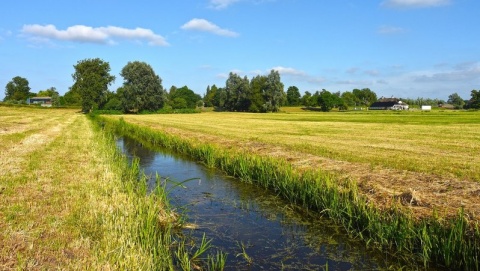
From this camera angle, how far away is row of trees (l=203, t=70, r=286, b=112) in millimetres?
112000

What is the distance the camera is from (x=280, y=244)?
7.59 metres

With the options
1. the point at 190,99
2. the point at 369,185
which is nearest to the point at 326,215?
the point at 369,185

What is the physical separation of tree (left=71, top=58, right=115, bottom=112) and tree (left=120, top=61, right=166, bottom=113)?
786 centimetres

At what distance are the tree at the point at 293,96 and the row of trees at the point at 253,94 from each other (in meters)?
53.1

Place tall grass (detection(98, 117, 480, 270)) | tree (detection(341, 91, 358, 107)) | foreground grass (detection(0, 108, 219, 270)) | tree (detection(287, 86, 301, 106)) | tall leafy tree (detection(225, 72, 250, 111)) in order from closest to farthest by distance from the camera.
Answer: foreground grass (detection(0, 108, 219, 270)) < tall grass (detection(98, 117, 480, 270)) < tall leafy tree (detection(225, 72, 250, 111)) < tree (detection(287, 86, 301, 106)) < tree (detection(341, 91, 358, 107))

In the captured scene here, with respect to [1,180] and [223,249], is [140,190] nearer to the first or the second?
[223,249]

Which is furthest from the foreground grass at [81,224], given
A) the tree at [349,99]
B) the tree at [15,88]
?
the tree at [15,88]

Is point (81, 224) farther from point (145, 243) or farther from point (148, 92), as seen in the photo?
point (148, 92)

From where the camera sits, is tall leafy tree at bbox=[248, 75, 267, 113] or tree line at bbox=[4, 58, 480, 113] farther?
tall leafy tree at bbox=[248, 75, 267, 113]

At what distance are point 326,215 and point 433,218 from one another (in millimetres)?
2652

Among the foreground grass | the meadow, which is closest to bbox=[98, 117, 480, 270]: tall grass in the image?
the meadow

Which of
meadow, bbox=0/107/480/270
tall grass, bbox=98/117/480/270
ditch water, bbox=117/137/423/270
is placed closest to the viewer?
meadow, bbox=0/107/480/270

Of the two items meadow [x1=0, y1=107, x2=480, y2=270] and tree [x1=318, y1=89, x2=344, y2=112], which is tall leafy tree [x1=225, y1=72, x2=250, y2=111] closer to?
tree [x1=318, y1=89, x2=344, y2=112]

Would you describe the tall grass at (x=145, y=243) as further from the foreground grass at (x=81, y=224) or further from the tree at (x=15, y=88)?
the tree at (x=15, y=88)
